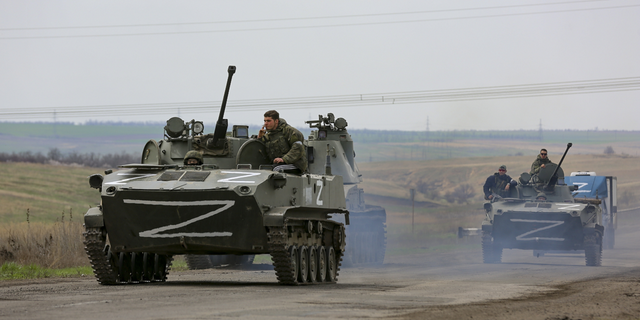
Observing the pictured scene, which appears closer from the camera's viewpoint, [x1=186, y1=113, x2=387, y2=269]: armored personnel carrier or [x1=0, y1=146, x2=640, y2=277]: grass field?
[x1=0, y1=146, x2=640, y2=277]: grass field

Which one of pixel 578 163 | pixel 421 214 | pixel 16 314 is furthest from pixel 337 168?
pixel 578 163

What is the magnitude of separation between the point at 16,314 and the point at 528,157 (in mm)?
75561

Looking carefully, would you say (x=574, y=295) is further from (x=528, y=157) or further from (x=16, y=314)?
(x=528, y=157)

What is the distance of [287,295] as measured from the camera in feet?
44.8

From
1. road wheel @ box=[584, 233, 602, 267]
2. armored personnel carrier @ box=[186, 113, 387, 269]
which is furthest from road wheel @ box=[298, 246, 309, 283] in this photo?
road wheel @ box=[584, 233, 602, 267]

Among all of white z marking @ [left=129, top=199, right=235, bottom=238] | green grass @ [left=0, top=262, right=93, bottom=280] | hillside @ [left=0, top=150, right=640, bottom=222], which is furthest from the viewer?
hillside @ [left=0, top=150, right=640, bottom=222]

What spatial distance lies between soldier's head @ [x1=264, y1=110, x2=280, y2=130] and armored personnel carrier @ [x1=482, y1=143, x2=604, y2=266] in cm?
1031

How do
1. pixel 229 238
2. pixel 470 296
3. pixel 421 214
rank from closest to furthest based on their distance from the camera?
pixel 470 296 < pixel 229 238 < pixel 421 214

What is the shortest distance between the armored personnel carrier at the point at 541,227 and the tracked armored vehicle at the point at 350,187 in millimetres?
3473

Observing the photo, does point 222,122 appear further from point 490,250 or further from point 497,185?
point 497,185

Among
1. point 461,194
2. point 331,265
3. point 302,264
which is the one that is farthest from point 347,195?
point 461,194

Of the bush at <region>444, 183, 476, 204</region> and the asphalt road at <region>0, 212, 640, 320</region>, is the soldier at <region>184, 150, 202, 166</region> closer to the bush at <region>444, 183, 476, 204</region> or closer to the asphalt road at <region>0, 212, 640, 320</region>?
the asphalt road at <region>0, 212, 640, 320</region>

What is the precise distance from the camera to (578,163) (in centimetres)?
8019

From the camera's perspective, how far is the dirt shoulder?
11.3 meters
